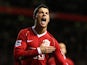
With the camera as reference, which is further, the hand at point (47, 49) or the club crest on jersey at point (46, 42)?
the club crest on jersey at point (46, 42)

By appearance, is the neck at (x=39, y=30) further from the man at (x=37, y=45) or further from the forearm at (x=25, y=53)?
the forearm at (x=25, y=53)

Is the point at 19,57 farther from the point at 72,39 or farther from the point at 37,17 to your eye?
the point at 72,39

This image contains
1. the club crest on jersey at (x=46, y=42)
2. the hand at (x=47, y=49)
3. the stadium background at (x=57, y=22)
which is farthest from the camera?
the stadium background at (x=57, y=22)

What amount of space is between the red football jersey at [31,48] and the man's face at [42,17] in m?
0.21

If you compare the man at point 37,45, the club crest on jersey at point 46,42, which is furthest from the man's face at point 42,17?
the club crest on jersey at point 46,42

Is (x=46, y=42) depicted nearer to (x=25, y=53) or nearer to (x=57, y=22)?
(x=25, y=53)

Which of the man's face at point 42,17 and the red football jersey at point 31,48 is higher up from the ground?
the man's face at point 42,17

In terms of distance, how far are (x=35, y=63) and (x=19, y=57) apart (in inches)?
10.3

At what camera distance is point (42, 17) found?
15.7ft

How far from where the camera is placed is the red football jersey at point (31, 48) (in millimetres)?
4688

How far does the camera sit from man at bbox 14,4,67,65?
183 inches

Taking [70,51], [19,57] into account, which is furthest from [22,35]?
[70,51]

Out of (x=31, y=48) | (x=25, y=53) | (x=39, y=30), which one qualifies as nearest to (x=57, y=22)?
(x=39, y=30)

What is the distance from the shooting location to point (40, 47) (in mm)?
4660
